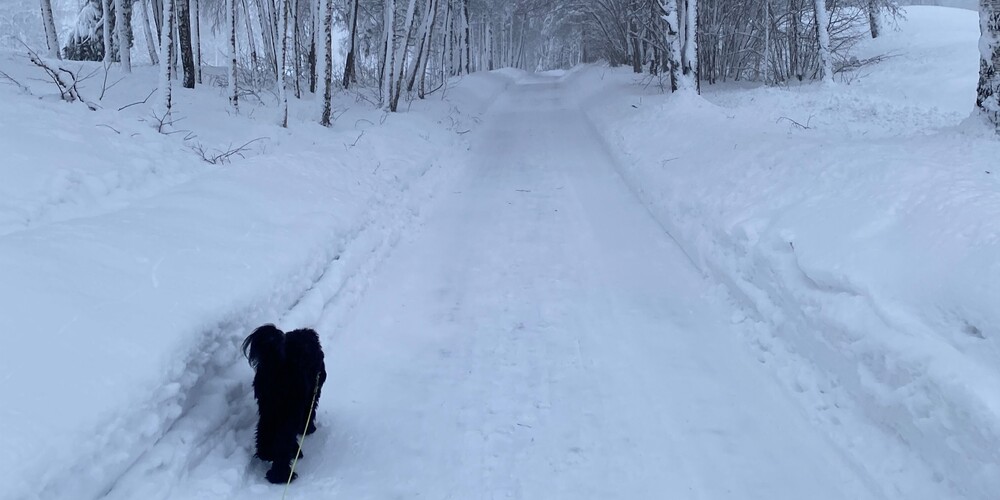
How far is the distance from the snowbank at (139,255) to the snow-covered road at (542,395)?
0.39 m

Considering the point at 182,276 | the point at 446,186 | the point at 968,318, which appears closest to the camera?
the point at 968,318

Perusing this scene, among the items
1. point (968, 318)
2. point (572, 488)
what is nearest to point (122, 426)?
point (572, 488)

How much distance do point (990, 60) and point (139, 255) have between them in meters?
9.53

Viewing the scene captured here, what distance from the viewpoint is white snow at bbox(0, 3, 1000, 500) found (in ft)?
12.0

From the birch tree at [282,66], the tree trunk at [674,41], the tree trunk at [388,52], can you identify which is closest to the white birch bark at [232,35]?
the birch tree at [282,66]

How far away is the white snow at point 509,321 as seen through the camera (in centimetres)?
365

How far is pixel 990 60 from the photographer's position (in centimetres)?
791

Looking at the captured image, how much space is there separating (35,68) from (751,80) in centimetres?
2358

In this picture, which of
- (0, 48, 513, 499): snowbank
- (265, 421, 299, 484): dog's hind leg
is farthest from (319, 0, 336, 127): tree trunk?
(265, 421, 299, 484): dog's hind leg

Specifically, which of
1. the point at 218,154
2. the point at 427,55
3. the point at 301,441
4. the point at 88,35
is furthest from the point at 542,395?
the point at 88,35

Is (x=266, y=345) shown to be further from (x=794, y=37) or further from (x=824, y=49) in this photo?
(x=794, y=37)

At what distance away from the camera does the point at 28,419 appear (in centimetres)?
305

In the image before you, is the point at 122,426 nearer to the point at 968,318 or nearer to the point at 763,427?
the point at 763,427

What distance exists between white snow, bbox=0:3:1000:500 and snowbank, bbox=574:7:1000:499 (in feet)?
0.07
